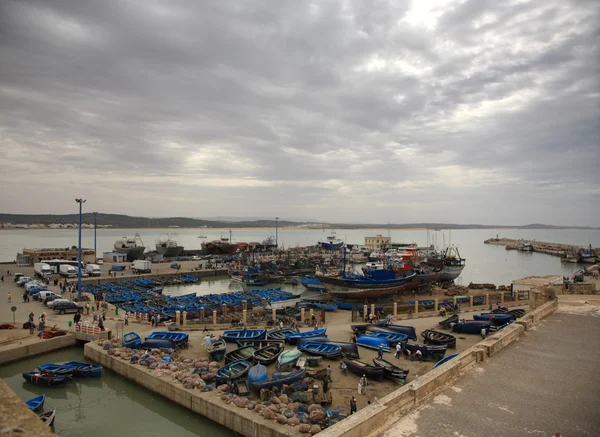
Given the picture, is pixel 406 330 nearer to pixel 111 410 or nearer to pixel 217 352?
pixel 217 352

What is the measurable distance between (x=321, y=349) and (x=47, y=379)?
38.3 ft

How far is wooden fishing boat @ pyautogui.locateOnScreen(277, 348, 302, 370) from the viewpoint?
624 inches

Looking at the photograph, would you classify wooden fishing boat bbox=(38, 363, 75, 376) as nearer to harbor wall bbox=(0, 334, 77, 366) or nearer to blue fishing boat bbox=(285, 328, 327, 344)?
harbor wall bbox=(0, 334, 77, 366)

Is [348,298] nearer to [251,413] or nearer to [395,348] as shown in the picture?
[395,348]

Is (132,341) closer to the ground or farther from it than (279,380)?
closer to the ground

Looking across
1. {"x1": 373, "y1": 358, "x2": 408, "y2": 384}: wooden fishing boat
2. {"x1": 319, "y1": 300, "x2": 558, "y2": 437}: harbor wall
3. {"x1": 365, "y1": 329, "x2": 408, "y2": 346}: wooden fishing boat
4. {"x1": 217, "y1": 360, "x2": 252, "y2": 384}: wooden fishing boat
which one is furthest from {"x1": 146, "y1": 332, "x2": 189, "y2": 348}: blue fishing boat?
{"x1": 319, "y1": 300, "x2": 558, "y2": 437}: harbor wall

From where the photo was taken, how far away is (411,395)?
9.51 m

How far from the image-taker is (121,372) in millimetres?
17062

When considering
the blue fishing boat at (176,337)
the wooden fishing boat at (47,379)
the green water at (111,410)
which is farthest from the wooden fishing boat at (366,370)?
the wooden fishing boat at (47,379)

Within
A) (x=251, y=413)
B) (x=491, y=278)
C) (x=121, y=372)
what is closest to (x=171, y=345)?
(x=121, y=372)

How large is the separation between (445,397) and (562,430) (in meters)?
2.51

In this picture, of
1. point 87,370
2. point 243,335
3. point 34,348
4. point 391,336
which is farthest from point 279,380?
point 34,348

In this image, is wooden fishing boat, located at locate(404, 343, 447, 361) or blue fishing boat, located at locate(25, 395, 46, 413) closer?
blue fishing boat, located at locate(25, 395, 46, 413)

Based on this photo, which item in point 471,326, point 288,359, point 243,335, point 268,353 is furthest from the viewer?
point 471,326
